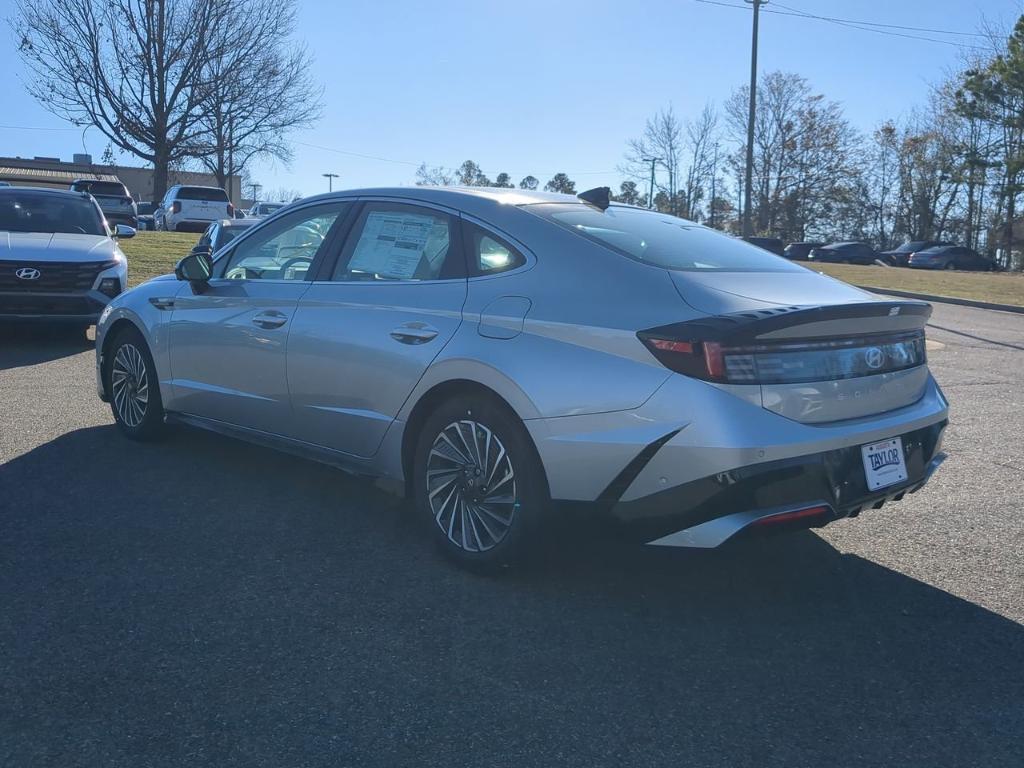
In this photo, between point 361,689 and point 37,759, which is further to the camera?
point 361,689

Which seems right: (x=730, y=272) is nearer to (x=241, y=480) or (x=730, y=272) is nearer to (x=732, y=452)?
(x=732, y=452)

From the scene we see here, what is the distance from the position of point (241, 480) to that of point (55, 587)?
167 cm

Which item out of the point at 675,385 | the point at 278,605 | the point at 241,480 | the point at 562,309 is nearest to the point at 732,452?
the point at 675,385

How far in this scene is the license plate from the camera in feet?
12.0

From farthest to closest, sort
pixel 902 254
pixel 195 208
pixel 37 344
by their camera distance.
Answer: pixel 902 254
pixel 195 208
pixel 37 344

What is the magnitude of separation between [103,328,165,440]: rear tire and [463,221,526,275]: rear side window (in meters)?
2.65

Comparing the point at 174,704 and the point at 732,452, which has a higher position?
the point at 732,452

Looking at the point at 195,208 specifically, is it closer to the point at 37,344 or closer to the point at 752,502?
the point at 37,344

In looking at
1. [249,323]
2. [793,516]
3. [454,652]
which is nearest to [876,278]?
[249,323]

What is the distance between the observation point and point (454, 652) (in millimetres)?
3375

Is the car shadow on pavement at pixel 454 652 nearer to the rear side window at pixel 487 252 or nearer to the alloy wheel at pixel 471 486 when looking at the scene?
the alloy wheel at pixel 471 486

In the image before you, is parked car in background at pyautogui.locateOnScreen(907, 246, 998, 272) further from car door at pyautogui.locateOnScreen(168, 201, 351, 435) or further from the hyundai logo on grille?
the hyundai logo on grille

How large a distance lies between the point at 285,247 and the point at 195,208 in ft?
87.3

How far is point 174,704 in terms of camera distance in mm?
2967
